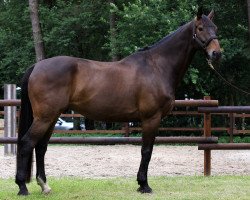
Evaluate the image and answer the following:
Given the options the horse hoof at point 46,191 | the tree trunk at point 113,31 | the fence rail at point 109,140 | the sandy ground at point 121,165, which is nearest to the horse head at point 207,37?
the fence rail at point 109,140

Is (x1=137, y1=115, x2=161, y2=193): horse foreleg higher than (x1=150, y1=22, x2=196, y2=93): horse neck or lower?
lower

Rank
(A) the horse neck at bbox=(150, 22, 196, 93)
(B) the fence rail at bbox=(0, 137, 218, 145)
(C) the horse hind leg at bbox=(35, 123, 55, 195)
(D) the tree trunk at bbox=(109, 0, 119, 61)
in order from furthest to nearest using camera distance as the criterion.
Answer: (D) the tree trunk at bbox=(109, 0, 119, 61) → (B) the fence rail at bbox=(0, 137, 218, 145) → (A) the horse neck at bbox=(150, 22, 196, 93) → (C) the horse hind leg at bbox=(35, 123, 55, 195)

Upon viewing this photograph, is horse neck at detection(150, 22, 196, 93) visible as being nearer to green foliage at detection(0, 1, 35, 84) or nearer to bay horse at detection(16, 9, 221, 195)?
bay horse at detection(16, 9, 221, 195)

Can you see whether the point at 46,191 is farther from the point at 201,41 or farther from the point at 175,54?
the point at 201,41

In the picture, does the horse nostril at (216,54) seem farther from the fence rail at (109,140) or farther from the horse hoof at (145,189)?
the fence rail at (109,140)

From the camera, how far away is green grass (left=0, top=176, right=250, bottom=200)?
6.43 m

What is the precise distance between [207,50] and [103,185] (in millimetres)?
2311

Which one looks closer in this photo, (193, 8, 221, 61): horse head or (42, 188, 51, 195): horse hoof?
(193, 8, 221, 61): horse head

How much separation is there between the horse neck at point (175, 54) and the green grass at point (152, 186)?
4.37ft

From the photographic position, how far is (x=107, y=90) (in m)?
6.61

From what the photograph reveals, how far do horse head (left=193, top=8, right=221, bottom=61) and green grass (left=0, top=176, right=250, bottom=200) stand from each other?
1.65 meters

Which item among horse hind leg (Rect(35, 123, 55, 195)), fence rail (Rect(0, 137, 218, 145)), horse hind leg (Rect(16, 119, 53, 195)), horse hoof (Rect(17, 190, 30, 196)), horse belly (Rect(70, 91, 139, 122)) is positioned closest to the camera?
horse hind leg (Rect(16, 119, 53, 195))

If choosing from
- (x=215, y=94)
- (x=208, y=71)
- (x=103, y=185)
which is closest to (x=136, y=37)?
(x=208, y=71)

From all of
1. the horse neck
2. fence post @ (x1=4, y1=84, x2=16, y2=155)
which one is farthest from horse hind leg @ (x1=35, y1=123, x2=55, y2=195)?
fence post @ (x1=4, y1=84, x2=16, y2=155)
